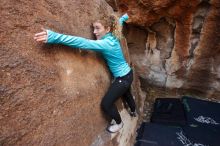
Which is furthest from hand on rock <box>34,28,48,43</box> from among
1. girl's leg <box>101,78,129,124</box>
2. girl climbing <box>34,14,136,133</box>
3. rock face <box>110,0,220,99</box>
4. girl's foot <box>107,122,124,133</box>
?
rock face <box>110,0,220,99</box>

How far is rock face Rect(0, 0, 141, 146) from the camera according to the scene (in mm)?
1462

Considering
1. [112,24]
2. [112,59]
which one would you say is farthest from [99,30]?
[112,59]

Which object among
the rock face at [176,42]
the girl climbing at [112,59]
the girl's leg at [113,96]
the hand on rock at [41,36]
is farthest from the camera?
the rock face at [176,42]

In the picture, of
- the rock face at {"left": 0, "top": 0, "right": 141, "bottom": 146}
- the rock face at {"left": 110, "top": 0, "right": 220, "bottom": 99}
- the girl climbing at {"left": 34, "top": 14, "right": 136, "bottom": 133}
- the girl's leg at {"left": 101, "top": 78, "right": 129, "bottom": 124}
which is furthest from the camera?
the rock face at {"left": 110, "top": 0, "right": 220, "bottom": 99}

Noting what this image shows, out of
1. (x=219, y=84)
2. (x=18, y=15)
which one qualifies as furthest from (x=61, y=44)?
(x=219, y=84)

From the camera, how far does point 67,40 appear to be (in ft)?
5.75

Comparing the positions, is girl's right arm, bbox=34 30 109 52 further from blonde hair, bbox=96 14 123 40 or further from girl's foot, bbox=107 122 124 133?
girl's foot, bbox=107 122 124 133

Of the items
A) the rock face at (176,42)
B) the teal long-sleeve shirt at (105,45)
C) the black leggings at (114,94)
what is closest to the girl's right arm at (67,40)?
the teal long-sleeve shirt at (105,45)

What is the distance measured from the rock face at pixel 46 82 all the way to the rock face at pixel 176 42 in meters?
1.58

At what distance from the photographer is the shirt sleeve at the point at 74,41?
1642mm

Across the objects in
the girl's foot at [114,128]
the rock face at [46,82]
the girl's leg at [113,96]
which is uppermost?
the rock face at [46,82]

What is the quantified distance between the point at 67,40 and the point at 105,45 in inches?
16.8

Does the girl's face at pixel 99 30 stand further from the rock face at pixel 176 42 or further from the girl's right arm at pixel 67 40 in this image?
the rock face at pixel 176 42

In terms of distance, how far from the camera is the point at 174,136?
3.10m
